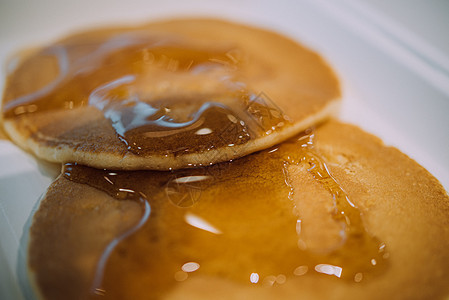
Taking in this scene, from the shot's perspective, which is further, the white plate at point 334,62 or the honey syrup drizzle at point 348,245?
the white plate at point 334,62

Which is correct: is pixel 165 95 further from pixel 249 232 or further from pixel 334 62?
pixel 334 62

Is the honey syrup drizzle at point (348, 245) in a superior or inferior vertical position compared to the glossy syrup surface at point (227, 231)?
superior

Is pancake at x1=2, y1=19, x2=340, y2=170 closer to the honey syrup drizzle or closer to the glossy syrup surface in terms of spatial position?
the glossy syrup surface

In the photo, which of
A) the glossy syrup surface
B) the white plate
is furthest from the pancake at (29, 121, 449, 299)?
the white plate

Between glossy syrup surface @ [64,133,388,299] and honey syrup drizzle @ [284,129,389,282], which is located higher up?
honey syrup drizzle @ [284,129,389,282]

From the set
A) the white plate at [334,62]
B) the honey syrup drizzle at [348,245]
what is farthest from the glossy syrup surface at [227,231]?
the white plate at [334,62]

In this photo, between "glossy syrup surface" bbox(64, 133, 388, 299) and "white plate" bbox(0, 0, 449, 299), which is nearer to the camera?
"glossy syrup surface" bbox(64, 133, 388, 299)

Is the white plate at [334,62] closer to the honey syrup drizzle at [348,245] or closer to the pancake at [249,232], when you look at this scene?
the pancake at [249,232]

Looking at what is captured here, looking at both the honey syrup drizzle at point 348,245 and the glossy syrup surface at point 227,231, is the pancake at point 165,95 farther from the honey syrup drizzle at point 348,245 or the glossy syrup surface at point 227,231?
the honey syrup drizzle at point 348,245
